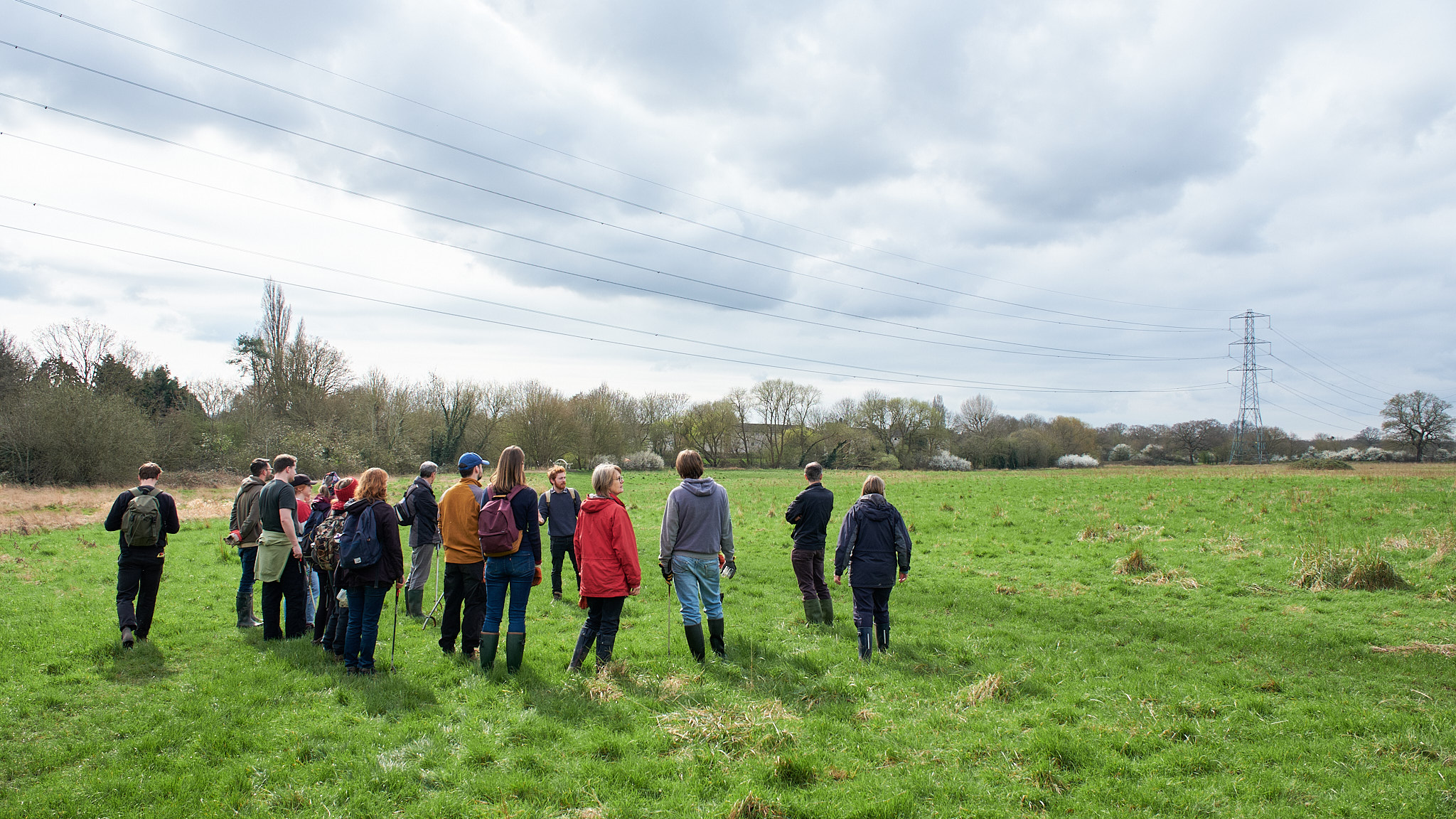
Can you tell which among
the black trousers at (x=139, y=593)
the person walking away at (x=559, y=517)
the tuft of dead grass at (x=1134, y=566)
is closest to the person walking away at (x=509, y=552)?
the person walking away at (x=559, y=517)

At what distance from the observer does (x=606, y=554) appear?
6.99 meters

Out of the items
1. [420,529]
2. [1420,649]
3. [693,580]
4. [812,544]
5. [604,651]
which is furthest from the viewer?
[812,544]

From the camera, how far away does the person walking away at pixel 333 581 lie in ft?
25.2

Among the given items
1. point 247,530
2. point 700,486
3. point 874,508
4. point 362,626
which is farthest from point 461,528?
point 874,508

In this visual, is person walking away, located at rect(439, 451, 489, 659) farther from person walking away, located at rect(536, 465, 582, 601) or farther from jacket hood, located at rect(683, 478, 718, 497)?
person walking away, located at rect(536, 465, 582, 601)

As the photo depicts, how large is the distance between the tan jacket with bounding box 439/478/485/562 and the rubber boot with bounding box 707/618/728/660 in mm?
2701

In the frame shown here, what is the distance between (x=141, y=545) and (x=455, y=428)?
165 feet

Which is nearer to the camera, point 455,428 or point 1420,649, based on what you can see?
point 1420,649

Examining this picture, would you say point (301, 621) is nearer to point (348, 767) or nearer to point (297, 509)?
point (297, 509)

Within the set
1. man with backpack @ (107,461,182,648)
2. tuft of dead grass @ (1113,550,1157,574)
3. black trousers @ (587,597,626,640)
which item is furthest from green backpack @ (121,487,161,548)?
tuft of dead grass @ (1113,550,1157,574)

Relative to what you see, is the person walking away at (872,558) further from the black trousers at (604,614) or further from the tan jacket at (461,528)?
the tan jacket at (461,528)

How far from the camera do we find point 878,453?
74.2 m

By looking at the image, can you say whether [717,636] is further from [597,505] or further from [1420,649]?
[1420,649]

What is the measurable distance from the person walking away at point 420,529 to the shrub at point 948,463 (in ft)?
211
